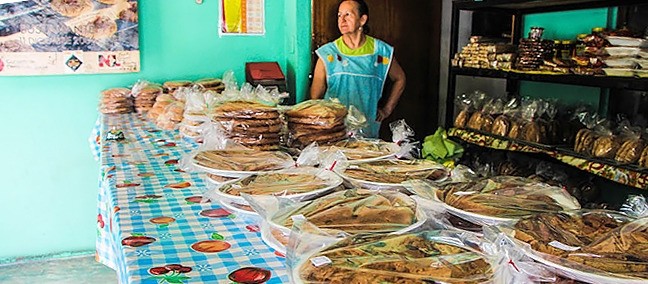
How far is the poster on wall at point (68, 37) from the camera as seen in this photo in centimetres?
314

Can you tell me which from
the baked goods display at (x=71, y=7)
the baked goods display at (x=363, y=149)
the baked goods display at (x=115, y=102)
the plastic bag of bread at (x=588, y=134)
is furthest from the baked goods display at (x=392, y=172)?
the baked goods display at (x=71, y=7)

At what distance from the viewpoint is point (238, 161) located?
1.67 metres

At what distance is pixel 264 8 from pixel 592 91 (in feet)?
6.64

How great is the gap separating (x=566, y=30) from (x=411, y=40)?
1.09 m

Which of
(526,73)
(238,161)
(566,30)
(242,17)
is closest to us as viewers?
(238,161)

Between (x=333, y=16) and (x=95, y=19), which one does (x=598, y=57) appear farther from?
(x=95, y=19)

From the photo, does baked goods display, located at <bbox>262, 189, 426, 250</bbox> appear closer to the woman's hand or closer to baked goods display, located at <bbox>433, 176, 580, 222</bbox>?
baked goods display, located at <bbox>433, 176, 580, 222</bbox>

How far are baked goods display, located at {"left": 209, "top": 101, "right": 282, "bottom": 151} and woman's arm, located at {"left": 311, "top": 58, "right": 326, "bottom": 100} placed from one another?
1.34 metres

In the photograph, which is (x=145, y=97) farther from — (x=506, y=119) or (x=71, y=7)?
(x=506, y=119)

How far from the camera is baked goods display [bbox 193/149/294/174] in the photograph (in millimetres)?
1601

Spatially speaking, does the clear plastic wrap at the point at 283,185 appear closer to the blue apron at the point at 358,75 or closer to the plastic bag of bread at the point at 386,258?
the plastic bag of bread at the point at 386,258

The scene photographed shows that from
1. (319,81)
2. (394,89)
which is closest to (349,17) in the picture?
(319,81)

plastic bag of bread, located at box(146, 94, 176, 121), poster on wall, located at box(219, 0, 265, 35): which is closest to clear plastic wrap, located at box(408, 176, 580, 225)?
plastic bag of bread, located at box(146, 94, 176, 121)

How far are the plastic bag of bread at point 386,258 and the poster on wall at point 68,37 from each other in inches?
106
